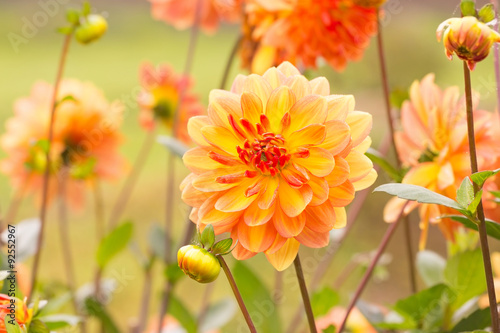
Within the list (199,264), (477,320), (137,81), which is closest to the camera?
(199,264)

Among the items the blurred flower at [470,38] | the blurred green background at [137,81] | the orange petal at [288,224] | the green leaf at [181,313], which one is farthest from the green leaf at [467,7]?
the blurred green background at [137,81]

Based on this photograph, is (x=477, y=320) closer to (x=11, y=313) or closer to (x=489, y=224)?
(x=489, y=224)

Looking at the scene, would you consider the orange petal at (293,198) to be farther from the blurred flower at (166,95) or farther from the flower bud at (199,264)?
the blurred flower at (166,95)

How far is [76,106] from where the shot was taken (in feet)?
1.92

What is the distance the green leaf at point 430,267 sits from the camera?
451mm

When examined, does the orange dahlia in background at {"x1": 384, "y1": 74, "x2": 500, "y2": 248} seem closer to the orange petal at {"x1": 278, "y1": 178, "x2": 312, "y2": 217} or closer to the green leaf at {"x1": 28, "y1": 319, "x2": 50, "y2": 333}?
the orange petal at {"x1": 278, "y1": 178, "x2": 312, "y2": 217}

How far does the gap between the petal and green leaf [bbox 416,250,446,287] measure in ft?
0.71

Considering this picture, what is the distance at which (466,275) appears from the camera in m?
0.39

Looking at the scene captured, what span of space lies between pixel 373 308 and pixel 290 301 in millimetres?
774

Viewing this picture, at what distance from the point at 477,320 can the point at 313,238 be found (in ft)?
0.45


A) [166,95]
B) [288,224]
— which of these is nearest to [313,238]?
[288,224]

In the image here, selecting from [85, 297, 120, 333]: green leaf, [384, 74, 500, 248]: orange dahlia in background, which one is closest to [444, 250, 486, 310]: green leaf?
[384, 74, 500, 248]: orange dahlia in background

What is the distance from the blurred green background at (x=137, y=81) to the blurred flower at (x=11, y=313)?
67cm

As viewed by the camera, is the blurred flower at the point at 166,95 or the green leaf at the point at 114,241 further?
the blurred flower at the point at 166,95
